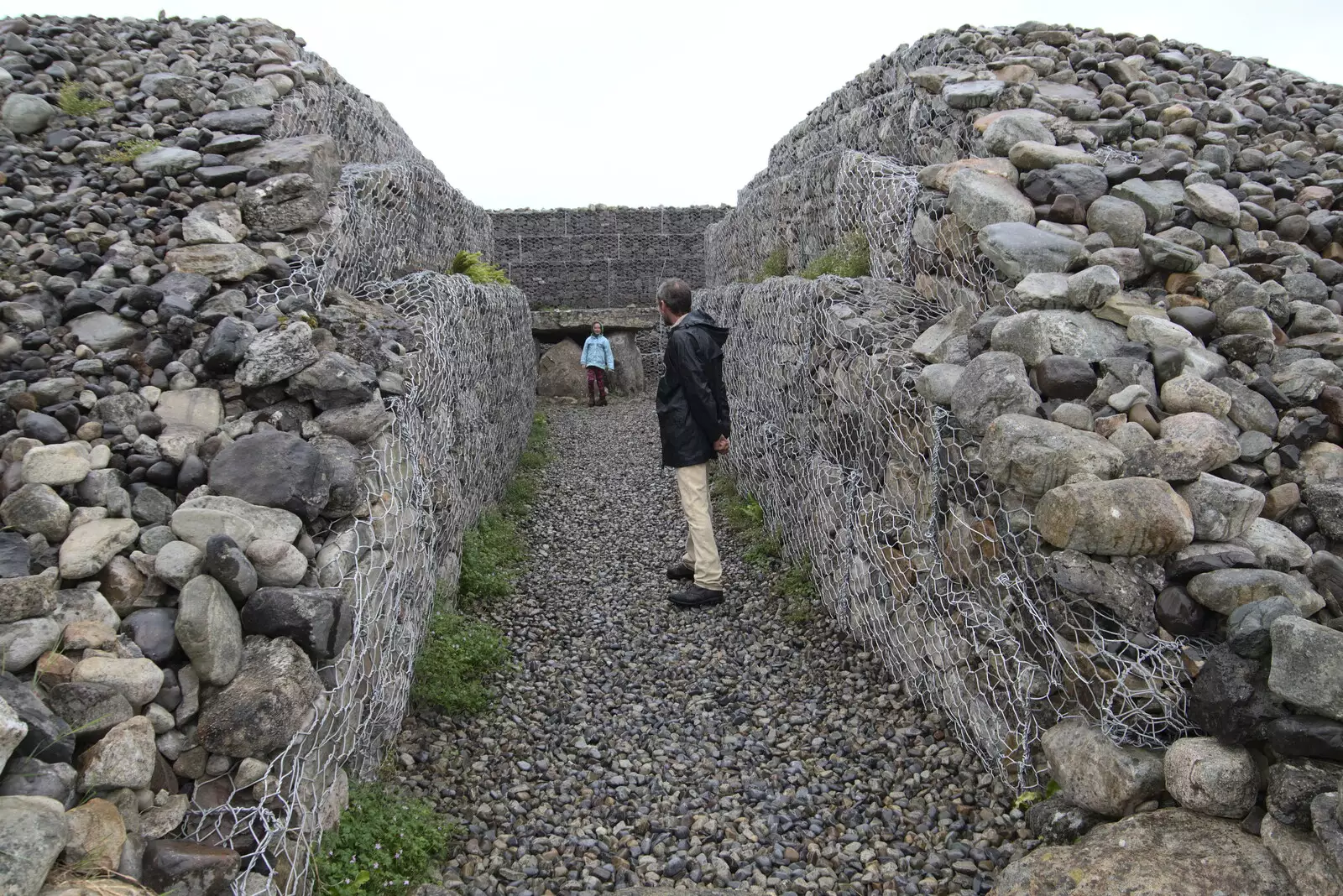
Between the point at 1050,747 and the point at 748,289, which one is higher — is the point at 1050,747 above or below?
below

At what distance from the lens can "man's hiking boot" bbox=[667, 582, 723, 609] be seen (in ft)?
20.9

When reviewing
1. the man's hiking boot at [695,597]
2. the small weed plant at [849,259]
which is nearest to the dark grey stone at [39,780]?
the man's hiking boot at [695,597]

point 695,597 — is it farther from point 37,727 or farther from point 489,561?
point 37,727

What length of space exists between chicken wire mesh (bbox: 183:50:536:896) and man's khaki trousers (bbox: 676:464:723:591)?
1828 mm

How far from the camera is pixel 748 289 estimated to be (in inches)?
352

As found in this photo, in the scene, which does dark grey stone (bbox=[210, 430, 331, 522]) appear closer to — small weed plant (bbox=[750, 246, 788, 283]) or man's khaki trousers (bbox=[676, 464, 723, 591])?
man's khaki trousers (bbox=[676, 464, 723, 591])

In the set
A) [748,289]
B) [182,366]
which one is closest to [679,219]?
[748,289]

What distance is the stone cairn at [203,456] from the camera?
8.58ft

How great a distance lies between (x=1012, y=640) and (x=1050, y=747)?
0.49 m

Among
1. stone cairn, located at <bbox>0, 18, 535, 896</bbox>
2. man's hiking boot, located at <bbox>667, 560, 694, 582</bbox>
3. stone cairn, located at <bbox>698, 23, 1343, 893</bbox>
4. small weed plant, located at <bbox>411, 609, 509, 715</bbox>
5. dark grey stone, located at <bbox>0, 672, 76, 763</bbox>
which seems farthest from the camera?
man's hiking boot, located at <bbox>667, 560, 694, 582</bbox>

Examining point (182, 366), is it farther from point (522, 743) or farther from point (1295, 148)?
point (1295, 148)

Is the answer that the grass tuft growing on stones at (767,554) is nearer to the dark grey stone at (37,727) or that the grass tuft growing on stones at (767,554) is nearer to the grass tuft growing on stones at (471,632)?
the grass tuft growing on stones at (471,632)

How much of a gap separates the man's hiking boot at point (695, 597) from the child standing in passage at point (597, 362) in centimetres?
1071

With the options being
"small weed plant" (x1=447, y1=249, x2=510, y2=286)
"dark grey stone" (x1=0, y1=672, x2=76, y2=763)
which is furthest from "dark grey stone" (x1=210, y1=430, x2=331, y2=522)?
"small weed plant" (x1=447, y1=249, x2=510, y2=286)
